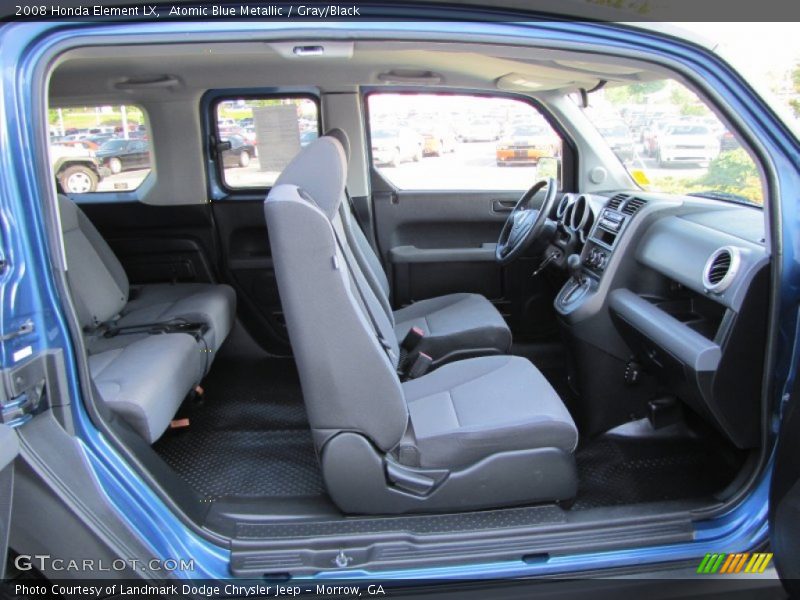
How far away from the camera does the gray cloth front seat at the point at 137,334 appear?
1.93 m

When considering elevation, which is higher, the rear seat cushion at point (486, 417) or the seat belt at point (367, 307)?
the seat belt at point (367, 307)

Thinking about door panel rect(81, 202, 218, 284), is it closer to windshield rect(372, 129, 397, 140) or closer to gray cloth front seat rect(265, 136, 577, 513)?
windshield rect(372, 129, 397, 140)

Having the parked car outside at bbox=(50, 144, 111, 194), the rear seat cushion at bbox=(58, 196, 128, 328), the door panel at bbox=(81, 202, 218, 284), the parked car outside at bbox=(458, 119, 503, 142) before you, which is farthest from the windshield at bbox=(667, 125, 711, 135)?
the parked car outside at bbox=(50, 144, 111, 194)

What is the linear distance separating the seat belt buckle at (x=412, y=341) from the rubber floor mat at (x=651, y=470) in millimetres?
755

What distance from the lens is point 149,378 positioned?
2.04 metres

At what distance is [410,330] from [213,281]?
50.4 inches

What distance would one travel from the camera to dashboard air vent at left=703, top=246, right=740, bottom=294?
1.67 metres

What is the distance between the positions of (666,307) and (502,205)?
1409mm

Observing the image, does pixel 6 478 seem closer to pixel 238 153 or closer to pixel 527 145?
pixel 238 153

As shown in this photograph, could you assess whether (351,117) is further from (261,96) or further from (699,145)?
(699,145)

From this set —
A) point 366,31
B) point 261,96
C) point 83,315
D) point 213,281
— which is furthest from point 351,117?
point 366,31

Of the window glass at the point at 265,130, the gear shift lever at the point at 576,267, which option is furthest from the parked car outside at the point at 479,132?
the gear shift lever at the point at 576,267

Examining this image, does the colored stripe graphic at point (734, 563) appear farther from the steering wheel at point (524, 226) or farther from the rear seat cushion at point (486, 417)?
the steering wheel at point (524, 226)

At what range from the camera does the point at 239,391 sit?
117 inches
